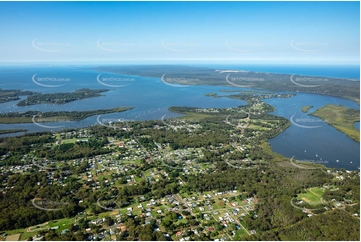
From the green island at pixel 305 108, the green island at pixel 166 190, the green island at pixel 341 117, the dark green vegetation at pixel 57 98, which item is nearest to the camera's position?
the green island at pixel 166 190

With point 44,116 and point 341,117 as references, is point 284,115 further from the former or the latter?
point 44,116

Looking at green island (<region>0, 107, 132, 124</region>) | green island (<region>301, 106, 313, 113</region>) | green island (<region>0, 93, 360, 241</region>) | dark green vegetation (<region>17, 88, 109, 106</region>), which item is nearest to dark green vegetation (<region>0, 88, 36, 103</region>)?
dark green vegetation (<region>17, 88, 109, 106</region>)

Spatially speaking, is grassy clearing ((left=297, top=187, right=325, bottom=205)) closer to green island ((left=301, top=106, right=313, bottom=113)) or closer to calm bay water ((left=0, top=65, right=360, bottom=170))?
calm bay water ((left=0, top=65, right=360, bottom=170))

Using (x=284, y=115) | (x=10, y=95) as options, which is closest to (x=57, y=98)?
(x=10, y=95)

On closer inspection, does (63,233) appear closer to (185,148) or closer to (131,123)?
(185,148)

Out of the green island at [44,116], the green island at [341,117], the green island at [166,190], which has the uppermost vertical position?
the green island at [341,117]

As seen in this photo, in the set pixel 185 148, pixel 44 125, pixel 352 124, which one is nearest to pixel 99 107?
pixel 44 125

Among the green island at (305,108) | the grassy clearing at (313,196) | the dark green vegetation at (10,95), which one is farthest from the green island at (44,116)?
the green island at (305,108)

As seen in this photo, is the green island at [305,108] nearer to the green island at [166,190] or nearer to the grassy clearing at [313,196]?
the green island at [166,190]
